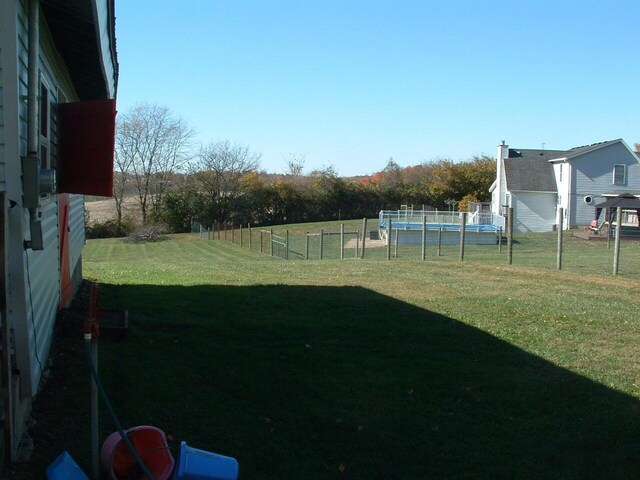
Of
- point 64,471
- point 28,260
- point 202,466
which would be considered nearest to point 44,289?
point 28,260

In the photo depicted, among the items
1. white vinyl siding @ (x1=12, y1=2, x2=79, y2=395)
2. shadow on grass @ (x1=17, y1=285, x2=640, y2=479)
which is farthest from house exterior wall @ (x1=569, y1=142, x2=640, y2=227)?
white vinyl siding @ (x1=12, y1=2, x2=79, y2=395)

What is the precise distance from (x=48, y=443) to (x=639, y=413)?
4902 mm

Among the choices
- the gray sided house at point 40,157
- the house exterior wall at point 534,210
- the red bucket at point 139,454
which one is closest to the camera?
the red bucket at point 139,454

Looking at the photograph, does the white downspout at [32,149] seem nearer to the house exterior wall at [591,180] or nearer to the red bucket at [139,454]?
the red bucket at [139,454]

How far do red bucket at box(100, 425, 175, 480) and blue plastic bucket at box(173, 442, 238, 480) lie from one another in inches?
13.1

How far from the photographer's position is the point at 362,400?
6.48 metres

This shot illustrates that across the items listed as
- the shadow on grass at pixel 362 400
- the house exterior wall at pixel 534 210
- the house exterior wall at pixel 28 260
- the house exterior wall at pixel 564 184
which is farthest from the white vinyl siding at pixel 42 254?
the house exterior wall at pixel 534 210

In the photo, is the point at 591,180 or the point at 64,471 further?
the point at 591,180

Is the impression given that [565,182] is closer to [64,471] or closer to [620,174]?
[620,174]

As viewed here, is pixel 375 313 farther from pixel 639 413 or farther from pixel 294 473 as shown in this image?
pixel 294 473

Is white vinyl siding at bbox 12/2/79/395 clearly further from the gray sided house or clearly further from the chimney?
the chimney

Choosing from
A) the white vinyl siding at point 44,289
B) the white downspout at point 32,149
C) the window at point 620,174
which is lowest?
the white vinyl siding at point 44,289

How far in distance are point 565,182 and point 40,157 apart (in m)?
47.5

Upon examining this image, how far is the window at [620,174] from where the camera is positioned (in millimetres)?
48969
